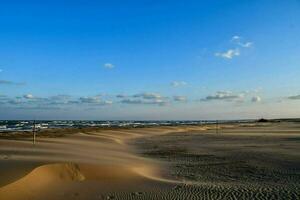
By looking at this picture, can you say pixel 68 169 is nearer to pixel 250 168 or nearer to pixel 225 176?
pixel 225 176

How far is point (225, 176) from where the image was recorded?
1642cm

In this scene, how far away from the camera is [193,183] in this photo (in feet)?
47.3

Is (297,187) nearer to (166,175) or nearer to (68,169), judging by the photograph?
(166,175)

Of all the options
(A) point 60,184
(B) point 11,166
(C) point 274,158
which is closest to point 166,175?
(A) point 60,184

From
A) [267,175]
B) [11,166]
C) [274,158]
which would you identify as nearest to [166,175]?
[267,175]

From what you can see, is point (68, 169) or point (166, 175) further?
point (166, 175)

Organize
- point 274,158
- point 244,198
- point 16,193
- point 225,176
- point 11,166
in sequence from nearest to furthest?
point 16,193 → point 244,198 → point 11,166 → point 225,176 → point 274,158

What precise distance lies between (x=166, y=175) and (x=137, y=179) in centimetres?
215

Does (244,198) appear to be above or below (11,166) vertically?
below

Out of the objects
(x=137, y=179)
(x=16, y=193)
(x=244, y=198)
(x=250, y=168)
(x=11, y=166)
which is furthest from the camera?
(x=250, y=168)

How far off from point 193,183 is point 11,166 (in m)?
6.97

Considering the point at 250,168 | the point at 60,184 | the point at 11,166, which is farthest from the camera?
the point at 250,168

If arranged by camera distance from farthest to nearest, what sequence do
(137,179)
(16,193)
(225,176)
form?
(225,176), (137,179), (16,193)

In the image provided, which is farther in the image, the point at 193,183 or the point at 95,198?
the point at 193,183
